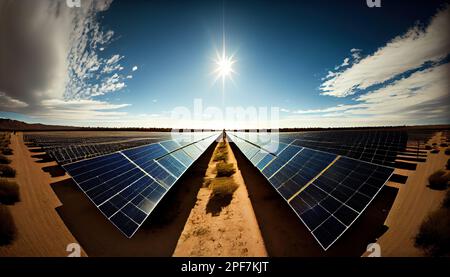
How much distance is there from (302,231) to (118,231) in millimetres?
8467

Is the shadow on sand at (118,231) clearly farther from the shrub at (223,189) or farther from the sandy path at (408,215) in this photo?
the sandy path at (408,215)

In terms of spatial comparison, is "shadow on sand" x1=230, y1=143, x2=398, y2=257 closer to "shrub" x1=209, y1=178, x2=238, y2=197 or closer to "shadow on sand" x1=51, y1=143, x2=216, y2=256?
"shrub" x1=209, y1=178, x2=238, y2=197

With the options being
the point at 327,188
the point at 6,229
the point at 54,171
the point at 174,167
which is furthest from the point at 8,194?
the point at 327,188

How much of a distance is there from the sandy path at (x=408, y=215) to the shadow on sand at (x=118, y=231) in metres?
8.67

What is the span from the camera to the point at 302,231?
23.3 ft

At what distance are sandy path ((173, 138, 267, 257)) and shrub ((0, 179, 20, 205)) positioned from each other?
1072 centimetres

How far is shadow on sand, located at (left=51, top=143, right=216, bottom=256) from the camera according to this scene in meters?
6.30

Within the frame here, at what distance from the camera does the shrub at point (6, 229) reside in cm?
640

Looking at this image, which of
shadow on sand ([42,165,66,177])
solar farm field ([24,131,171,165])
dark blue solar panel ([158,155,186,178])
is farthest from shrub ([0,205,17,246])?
solar farm field ([24,131,171,165])
